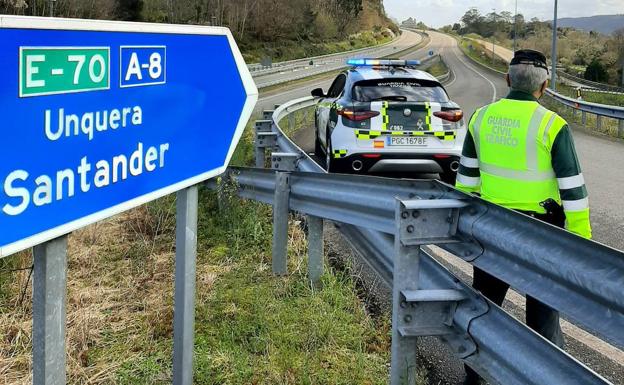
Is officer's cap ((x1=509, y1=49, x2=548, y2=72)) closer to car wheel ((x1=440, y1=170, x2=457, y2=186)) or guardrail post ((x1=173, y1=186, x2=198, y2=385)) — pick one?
guardrail post ((x1=173, y1=186, x2=198, y2=385))

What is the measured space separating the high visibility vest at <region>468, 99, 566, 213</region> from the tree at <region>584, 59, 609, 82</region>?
8872 centimetres

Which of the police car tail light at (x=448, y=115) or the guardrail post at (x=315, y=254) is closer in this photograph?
the guardrail post at (x=315, y=254)

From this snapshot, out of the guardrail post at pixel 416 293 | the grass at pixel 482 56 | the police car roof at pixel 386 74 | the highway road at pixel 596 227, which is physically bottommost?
the highway road at pixel 596 227

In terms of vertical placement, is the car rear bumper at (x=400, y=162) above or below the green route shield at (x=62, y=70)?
below

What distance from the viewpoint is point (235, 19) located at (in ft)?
228

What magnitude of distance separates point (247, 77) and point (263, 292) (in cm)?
208

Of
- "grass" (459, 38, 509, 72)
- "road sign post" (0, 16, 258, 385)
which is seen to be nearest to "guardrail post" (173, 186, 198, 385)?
"road sign post" (0, 16, 258, 385)

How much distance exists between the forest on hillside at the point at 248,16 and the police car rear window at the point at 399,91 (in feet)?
129

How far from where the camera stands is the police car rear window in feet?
30.1

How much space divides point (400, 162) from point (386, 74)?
1247 mm

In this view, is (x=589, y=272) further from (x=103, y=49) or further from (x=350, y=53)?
(x=350, y=53)

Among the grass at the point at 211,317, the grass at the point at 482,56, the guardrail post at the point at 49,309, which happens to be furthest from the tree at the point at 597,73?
the guardrail post at the point at 49,309

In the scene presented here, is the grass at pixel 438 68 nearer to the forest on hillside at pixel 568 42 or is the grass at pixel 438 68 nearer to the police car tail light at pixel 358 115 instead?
the forest on hillside at pixel 568 42

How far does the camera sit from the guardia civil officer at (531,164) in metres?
3.46
